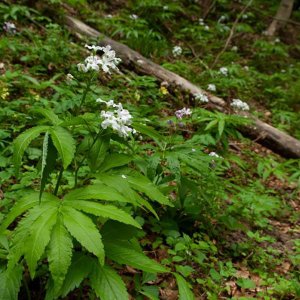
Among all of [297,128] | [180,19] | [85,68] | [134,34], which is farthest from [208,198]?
[180,19]

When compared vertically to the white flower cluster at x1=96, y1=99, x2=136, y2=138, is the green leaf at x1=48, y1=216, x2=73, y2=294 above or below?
below

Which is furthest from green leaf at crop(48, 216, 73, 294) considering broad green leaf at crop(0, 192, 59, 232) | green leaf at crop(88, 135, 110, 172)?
green leaf at crop(88, 135, 110, 172)

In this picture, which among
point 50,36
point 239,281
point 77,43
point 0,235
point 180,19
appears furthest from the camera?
point 180,19

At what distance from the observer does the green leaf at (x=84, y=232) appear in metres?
1.53

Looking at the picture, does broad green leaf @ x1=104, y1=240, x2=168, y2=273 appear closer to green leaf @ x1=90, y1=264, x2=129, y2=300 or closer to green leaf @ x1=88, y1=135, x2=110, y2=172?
green leaf @ x1=90, y1=264, x2=129, y2=300

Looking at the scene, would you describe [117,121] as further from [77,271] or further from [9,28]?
[9,28]

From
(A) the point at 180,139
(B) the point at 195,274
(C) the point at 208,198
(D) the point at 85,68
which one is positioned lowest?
(B) the point at 195,274

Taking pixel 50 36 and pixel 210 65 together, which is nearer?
pixel 50 36

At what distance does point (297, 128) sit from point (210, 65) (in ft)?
7.45

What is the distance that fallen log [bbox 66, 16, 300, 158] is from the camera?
5.28m

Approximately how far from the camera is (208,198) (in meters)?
2.99

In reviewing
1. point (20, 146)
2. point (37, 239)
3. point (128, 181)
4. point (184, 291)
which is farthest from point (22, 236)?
point (184, 291)

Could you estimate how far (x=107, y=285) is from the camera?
1.72 m

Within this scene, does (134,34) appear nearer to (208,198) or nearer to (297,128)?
(297,128)
